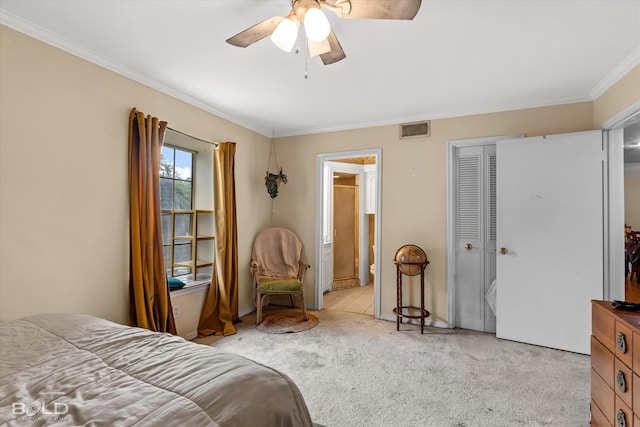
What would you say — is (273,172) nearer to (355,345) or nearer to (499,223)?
(355,345)

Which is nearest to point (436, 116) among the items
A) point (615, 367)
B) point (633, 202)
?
point (615, 367)

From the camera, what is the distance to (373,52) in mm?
2297

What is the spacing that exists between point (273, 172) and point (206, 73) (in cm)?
194

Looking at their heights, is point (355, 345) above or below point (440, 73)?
below

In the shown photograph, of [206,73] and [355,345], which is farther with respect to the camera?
[355,345]

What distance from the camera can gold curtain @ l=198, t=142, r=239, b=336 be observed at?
3.36 m

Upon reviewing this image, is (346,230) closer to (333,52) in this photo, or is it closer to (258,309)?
(258,309)

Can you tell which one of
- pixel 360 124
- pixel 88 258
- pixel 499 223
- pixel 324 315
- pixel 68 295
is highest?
pixel 360 124

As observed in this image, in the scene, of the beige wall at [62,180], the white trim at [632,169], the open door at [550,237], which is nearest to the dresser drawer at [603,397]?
the open door at [550,237]

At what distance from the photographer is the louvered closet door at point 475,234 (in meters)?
3.40

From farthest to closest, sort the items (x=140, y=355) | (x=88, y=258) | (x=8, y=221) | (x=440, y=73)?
(x=440, y=73), (x=88, y=258), (x=8, y=221), (x=140, y=355)

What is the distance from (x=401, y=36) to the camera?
208 centimetres

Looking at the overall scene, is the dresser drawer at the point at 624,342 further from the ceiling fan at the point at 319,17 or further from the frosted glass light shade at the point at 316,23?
the frosted glass light shade at the point at 316,23

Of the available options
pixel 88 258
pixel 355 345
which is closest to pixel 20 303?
pixel 88 258
